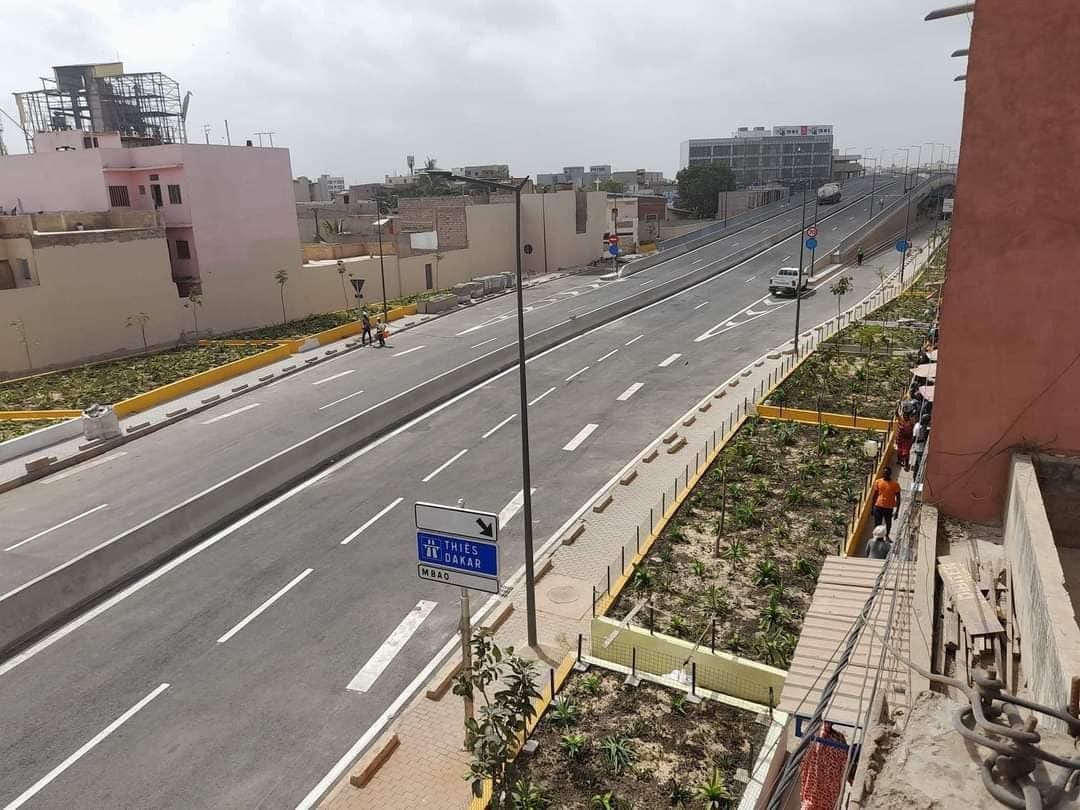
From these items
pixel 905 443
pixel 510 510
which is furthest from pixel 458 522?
pixel 905 443

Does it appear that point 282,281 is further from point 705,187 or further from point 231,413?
point 705,187

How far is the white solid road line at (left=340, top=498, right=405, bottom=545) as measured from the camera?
18047mm

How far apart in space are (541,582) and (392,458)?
→ 9.24 metres

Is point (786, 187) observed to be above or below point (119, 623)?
above

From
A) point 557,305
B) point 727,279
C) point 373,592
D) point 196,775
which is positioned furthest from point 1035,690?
point 727,279

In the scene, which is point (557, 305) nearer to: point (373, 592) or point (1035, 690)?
point (373, 592)

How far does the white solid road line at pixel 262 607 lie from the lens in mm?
14336

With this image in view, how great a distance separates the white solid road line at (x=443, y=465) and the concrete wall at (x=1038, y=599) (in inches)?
588

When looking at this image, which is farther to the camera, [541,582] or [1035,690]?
[541,582]

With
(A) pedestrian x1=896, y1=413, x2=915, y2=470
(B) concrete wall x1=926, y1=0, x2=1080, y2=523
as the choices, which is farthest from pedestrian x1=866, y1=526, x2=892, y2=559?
(A) pedestrian x1=896, y1=413, x2=915, y2=470

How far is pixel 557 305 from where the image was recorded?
4956cm

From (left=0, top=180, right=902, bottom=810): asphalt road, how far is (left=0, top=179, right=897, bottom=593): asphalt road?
21 centimetres

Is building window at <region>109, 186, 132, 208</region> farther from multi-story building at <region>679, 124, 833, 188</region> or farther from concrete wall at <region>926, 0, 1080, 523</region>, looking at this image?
multi-story building at <region>679, 124, 833, 188</region>

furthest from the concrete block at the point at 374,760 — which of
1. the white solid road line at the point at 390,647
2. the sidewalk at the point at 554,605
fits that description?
the white solid road line at the point at 390,647
